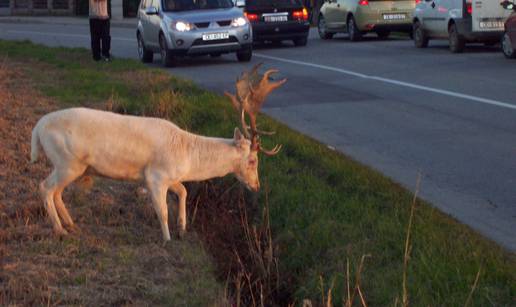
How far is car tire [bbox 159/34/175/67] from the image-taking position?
21.6 m

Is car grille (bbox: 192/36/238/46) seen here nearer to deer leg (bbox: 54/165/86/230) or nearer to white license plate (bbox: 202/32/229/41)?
white license plate (bbox: 202/32/229/41)

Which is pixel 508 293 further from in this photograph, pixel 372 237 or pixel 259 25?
pixel 259 25

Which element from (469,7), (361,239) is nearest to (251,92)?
(361,239)

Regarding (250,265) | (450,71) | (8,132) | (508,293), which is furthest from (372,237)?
(450,71)

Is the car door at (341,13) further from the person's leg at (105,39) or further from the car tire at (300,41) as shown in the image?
the person's leg at (105,39)

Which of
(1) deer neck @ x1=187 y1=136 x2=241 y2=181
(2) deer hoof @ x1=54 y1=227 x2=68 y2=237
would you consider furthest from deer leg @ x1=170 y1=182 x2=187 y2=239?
(2) deer hoof @ x1=54 y1=227 x2=68 y2=237

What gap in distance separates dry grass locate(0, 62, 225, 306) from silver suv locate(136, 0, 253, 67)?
11.9 meters

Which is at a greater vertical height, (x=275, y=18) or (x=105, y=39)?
(x=275, y=18)

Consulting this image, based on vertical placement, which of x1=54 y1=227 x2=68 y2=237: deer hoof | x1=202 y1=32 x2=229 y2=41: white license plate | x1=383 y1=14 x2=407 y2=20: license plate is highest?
x1=383 y1=14 x2=407 y2=20: license plate

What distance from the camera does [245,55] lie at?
2233 cm

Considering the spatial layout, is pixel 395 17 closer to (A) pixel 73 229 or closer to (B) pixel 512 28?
(B) pixel 512 28

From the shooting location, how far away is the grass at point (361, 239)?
6.00 m

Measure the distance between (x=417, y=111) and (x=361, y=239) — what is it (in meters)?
6.79

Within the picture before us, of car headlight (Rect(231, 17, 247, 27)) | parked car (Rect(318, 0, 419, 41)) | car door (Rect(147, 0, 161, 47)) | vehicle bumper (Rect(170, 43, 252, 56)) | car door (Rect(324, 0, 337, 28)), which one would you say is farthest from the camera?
car door (Rect(324, 0, 337, 28))
